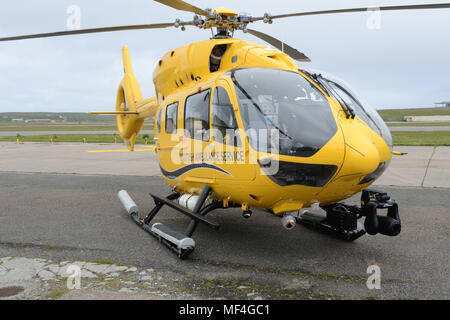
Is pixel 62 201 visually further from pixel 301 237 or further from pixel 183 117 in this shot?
pixel 301 237

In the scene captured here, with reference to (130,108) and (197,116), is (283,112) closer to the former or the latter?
(197,116)

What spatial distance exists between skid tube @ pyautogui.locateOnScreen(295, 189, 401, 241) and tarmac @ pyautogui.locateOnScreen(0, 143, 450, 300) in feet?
0.55

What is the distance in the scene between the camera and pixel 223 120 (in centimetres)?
460

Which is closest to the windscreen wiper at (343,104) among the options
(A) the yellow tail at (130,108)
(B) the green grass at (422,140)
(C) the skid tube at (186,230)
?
(C) the skid tube at (186,230)

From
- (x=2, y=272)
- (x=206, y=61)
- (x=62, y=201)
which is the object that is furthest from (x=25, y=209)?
(x=206, y=61)

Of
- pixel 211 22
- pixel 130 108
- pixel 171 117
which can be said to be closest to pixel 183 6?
pixel 211 22

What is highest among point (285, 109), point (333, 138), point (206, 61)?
point (206, 61)

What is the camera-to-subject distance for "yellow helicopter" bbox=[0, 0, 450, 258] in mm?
3967

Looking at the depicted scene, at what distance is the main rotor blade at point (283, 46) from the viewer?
6316mm

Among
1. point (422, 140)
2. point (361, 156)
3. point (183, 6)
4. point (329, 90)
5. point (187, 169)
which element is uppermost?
point (183, 6)

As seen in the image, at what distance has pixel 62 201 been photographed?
8.68 m

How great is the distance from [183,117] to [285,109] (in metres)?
2.04

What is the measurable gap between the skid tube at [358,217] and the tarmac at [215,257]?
17cm

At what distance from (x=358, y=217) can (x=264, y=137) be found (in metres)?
2.07
